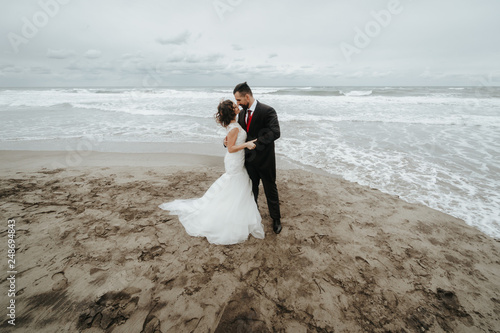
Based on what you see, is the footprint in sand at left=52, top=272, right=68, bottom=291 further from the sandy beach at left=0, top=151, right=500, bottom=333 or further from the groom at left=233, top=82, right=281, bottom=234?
the groom at left=233, top=82, right=281, bottom=234

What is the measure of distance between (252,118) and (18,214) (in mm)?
A: 4350

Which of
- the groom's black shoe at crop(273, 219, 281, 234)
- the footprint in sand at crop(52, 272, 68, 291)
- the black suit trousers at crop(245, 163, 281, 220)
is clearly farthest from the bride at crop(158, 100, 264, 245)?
the footprint in sand at crop(52, 272, 68, 291)

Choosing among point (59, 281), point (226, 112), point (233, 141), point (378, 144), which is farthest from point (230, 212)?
point (378, 144)

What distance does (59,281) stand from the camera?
8.34 ft

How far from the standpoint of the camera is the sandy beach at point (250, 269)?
7.37 feet

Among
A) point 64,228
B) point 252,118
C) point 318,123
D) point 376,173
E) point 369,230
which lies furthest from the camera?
point 318,123

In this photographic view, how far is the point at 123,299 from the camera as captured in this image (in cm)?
236

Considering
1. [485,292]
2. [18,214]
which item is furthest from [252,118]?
[18,214]

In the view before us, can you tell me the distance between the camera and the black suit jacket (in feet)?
10.0

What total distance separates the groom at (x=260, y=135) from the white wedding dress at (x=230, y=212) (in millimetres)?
160

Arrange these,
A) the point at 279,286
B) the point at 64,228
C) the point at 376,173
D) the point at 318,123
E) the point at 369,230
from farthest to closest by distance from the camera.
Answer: the point at 318,123
the point at 376,173
the point at 369,230
the point at 64,228
the point at 279,286

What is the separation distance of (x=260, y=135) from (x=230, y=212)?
1.32 meters

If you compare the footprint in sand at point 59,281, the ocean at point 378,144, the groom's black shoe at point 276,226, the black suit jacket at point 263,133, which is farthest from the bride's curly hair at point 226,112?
the ocean at point 378,144

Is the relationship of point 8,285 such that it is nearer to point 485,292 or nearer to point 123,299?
point 123,299
